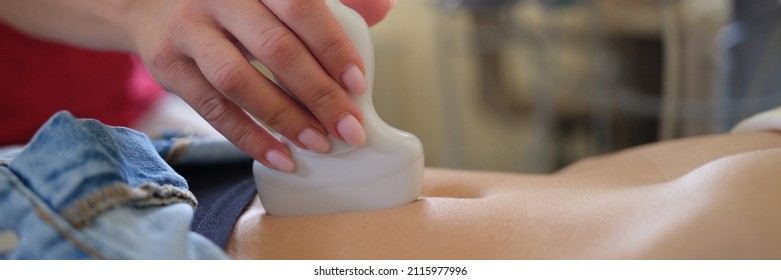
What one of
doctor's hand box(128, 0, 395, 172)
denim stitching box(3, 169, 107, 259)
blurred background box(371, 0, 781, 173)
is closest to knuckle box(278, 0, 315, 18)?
doctor's hand box(128, 0, 395, 172)

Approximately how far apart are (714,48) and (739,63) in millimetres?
92

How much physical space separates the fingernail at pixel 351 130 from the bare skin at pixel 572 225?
0.06 m

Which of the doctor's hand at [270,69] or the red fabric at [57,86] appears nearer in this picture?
the doctor's hand at [270,69]

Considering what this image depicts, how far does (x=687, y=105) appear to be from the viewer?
184 cm

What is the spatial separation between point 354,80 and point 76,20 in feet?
Result: 1.40

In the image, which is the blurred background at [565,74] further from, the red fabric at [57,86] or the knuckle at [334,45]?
the knuckle at [334,45]

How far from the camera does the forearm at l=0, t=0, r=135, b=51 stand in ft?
2.27

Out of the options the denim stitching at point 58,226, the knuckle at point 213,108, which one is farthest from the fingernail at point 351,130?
the denim stitching at point 58,226

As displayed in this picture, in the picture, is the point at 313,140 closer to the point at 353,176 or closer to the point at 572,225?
the point at 353,176

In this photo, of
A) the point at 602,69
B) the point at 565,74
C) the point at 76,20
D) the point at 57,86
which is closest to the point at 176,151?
the point at 76,20

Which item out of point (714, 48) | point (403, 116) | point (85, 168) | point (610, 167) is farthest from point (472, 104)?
point (85, 168)

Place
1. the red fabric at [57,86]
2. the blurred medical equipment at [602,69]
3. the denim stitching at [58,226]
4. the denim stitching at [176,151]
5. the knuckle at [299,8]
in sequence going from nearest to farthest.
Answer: the denim stitching at [58,226] < the knuckle at [299,8] < the denim stitching at [176,151] < the red fabric at [57,86] < the blurred medical equipment at [602,69]

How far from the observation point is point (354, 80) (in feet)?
1.74

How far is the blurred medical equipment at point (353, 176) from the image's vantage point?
21.4 inches
